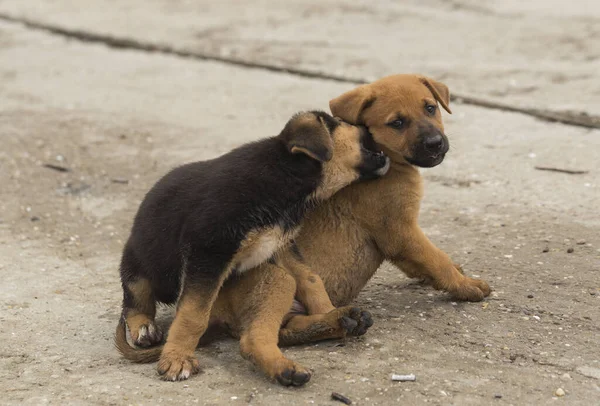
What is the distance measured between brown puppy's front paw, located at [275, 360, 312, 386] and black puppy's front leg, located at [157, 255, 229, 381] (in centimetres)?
53

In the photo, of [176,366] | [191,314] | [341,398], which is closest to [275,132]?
[191,314]

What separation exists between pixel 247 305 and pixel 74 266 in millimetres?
2347

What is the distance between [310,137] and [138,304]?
4.89ft

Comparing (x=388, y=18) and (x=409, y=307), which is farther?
(x=388, y=18)

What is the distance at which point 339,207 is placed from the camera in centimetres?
583

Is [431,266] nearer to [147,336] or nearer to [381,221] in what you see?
[381,221]

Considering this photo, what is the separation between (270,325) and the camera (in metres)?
5.23

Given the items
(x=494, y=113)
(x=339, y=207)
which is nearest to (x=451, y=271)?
(x=339, y=207)

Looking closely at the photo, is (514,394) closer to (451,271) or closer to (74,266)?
(451,271)

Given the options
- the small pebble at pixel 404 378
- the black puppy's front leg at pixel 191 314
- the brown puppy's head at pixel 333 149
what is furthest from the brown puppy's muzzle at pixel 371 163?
the small pebble at pixel 404 378

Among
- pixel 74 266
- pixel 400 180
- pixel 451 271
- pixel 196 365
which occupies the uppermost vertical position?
pixel 400 180

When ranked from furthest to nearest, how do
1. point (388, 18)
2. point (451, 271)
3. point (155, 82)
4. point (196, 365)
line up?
point (388, 18), point (155, 82), point (451, 271), point (196, 365)

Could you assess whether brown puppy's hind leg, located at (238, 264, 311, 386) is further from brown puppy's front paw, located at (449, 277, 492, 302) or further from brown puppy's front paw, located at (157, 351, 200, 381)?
brown puppy's front paw, located at (449, 277, 492, 302)

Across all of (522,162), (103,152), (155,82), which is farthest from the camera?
(155,82)
